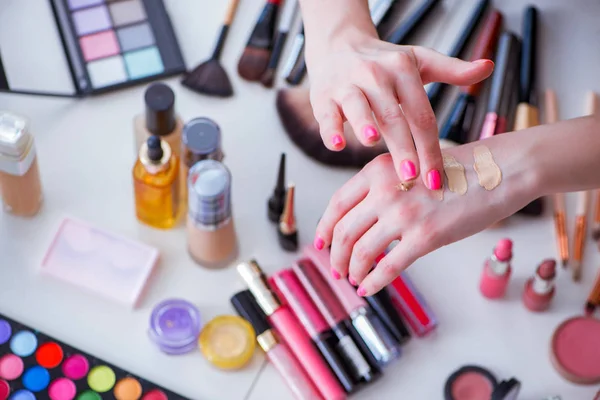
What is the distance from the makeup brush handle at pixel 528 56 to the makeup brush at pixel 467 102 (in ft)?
0.13

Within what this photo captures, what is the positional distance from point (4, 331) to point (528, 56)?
30.6 inches

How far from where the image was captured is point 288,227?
1.15m

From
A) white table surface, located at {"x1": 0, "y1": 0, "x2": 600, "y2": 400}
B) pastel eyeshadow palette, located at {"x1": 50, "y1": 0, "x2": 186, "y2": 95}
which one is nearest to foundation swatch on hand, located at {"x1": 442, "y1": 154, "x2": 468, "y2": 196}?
white table surface, located at {"x1": 0, "y1": 0, "x2": 600, "y2": 400}

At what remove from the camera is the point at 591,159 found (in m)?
1.00

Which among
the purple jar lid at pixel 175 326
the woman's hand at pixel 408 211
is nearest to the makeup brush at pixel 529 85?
the woman's hand at pixel 408 211

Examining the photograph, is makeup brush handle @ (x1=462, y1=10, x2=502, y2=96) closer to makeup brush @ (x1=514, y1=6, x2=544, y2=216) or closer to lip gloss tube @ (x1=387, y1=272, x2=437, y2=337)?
makeup brush @ (x1=514, y1=6, x2=544, y2=216)

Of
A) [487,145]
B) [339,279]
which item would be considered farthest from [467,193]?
[339,279]

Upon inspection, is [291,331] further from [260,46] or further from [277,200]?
[260,46]

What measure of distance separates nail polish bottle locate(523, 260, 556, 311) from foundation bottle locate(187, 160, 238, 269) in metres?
0.37

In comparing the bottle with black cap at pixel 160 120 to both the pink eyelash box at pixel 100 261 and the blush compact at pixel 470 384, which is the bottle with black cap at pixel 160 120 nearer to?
the pink eyelash box at pixel 100 261

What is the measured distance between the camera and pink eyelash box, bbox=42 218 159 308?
3.75 ft

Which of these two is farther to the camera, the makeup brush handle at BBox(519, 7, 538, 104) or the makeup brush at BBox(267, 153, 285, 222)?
the makeup brush handle at BBox(519, 7, 538, 104)

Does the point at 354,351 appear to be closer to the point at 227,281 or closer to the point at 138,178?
the point at 227,281

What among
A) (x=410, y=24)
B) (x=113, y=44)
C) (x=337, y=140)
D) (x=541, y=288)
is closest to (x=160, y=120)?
(x=113, y=44)
